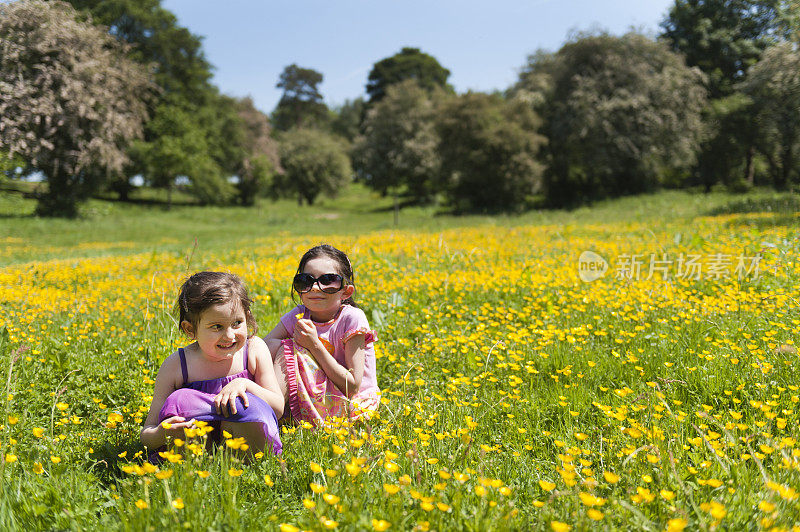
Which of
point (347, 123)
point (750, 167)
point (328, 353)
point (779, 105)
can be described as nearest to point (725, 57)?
point (750, 167)

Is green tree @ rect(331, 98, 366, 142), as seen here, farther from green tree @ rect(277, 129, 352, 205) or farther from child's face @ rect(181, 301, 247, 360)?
child's face @ rect(181, 301, 247, 360)

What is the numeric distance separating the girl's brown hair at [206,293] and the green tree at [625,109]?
27819 mm

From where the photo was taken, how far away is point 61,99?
24078mm

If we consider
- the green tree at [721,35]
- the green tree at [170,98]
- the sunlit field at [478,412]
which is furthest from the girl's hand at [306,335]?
the green tree at [721,35]

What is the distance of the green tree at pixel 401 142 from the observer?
34656mm

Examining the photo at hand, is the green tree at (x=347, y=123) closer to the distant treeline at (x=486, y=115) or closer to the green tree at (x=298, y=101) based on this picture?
the green tree at (x=298, y=101)

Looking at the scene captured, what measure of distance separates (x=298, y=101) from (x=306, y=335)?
76987 mm

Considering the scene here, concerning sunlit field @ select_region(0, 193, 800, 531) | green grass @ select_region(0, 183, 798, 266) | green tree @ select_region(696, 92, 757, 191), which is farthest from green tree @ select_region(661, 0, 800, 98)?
sunlit field @ select_region(0, 193, 800, 531)

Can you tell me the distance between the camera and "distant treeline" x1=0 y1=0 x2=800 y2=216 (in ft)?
76.5

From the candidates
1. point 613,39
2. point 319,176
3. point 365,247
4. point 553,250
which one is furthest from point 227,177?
point 553,250

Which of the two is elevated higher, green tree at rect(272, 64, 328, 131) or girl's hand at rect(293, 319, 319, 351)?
green tree at rect(272, 64, 328, 131)

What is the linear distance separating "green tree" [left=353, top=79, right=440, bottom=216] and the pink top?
3078 centimetres

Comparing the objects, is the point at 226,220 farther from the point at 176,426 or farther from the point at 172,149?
the point at 176,426

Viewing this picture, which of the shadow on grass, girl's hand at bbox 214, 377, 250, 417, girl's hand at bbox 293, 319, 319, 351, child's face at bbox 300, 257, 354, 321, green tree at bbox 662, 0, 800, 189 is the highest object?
green tree at bbox 662, 0, 800, 189
